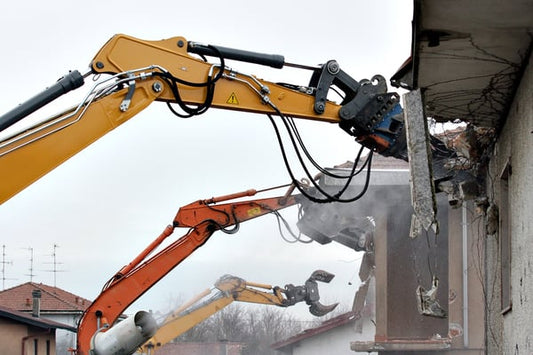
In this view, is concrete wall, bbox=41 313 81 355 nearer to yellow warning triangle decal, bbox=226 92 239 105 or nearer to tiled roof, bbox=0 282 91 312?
tiled roof, bbox=0 282 91 312

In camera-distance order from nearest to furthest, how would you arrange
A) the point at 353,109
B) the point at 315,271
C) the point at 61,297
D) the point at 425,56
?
the point at 425,56
the point at 353,109
the point at 315,271
the point at 61,297

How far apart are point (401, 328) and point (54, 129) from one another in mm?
10588

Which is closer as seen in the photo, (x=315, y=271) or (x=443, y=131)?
(x=443, y=131)

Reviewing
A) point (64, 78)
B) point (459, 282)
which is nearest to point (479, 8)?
point (64, 78)

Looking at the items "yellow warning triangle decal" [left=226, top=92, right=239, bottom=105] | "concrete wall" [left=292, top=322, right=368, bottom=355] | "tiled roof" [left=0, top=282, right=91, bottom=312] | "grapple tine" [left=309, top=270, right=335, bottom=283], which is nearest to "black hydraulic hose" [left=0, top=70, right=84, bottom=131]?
"yellow warning triangle decal" [left=226, top=92, right=239, bottom=105]

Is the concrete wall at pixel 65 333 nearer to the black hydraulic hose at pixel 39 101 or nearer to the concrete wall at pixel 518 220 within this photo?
the concrete wall at pixel 518 220

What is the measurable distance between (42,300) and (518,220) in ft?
140

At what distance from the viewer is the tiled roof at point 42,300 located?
46.7 metres

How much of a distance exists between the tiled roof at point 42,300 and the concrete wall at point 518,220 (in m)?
38.0

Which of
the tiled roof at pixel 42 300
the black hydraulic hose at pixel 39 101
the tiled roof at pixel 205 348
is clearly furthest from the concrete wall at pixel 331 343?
the black hydraulic hose at pixel 39 101

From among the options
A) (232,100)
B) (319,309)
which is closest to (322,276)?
(319,309)

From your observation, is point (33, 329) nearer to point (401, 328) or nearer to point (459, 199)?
point (401, 328)

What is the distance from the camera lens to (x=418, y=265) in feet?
58.9

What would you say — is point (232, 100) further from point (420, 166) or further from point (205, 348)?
point (205, 348)
